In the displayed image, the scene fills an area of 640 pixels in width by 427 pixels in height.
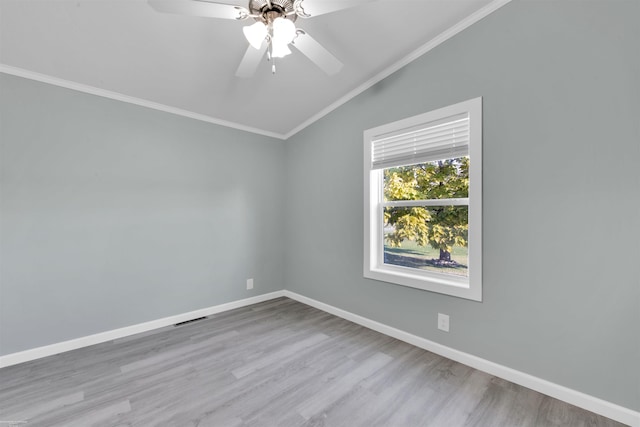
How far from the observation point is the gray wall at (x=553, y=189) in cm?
155

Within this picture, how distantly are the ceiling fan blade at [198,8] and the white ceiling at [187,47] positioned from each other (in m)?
0.42

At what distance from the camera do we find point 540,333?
5.91ft

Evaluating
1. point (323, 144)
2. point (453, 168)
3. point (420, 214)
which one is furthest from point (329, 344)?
point (323, 144)

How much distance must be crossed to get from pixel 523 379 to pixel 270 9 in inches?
113

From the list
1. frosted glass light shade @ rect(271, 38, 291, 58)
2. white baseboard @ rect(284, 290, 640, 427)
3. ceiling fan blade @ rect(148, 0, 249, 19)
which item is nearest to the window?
white baseboard @ rect(284, 290, 640, 427)

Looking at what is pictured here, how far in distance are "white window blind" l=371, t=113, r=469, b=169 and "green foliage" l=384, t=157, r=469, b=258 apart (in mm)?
129

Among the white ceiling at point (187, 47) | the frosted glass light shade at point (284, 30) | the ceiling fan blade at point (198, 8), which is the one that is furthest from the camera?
the white ceiling at point (187, 47)

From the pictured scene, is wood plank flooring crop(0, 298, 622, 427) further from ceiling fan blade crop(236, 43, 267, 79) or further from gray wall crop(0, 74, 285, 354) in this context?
ceiling fan blade crop(236, 43, 267, 79)

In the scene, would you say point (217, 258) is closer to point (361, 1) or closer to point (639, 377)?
point (361, 1)

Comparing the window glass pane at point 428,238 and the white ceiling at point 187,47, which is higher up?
the white ceiling at point 187,47

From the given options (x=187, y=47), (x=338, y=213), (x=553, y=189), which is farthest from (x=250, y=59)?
(x=553, y=189)

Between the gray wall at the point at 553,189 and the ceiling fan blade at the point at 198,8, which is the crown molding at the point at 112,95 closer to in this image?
the ceiling fan blade at the point at 198,8

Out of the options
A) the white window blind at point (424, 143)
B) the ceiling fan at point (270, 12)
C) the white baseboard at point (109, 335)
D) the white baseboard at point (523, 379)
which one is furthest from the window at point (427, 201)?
the white baseboard at point (109, 335)

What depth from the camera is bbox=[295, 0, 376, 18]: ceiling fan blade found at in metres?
1.35
